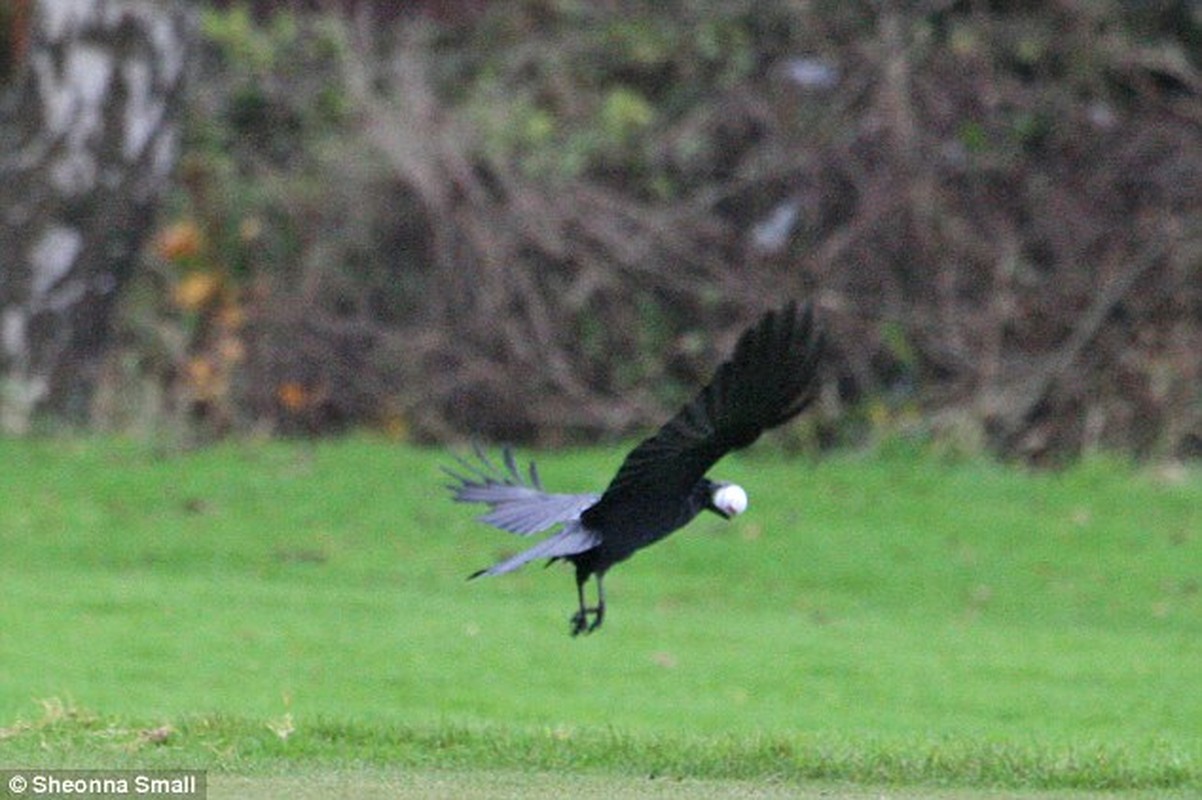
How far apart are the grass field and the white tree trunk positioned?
2.45ft

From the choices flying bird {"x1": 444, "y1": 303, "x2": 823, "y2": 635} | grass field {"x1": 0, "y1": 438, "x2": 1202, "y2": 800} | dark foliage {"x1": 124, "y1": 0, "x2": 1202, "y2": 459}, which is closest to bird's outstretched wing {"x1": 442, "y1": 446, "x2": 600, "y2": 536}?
flying bird {"x1": 444, "y1": 303, "x2": 823, "y2": 635}

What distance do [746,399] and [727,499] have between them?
0.47 metres

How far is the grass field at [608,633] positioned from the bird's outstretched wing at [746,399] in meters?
0.95

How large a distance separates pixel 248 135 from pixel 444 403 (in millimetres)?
4875

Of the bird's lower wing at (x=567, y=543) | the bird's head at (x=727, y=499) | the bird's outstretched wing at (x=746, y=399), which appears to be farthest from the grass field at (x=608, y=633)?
the bird's outstretched wing at (x=746, y=399)

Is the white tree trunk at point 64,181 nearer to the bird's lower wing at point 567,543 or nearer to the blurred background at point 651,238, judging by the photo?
the blurred background at point 651,238

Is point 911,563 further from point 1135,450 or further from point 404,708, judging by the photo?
point 404,708

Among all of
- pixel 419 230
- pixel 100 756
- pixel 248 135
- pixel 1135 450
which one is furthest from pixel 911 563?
pixel 248 135

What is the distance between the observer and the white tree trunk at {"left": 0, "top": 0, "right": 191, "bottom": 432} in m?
17.8

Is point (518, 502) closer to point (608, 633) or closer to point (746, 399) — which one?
point (746, 399)

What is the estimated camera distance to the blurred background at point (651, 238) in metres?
18.0

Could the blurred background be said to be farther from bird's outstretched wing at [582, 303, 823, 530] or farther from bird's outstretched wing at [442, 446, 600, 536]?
bird's outstretched wing at [582, 303, 823, 530]

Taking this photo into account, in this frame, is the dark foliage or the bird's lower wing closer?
the bird's lower wing

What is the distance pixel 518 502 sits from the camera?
803 centimetres
